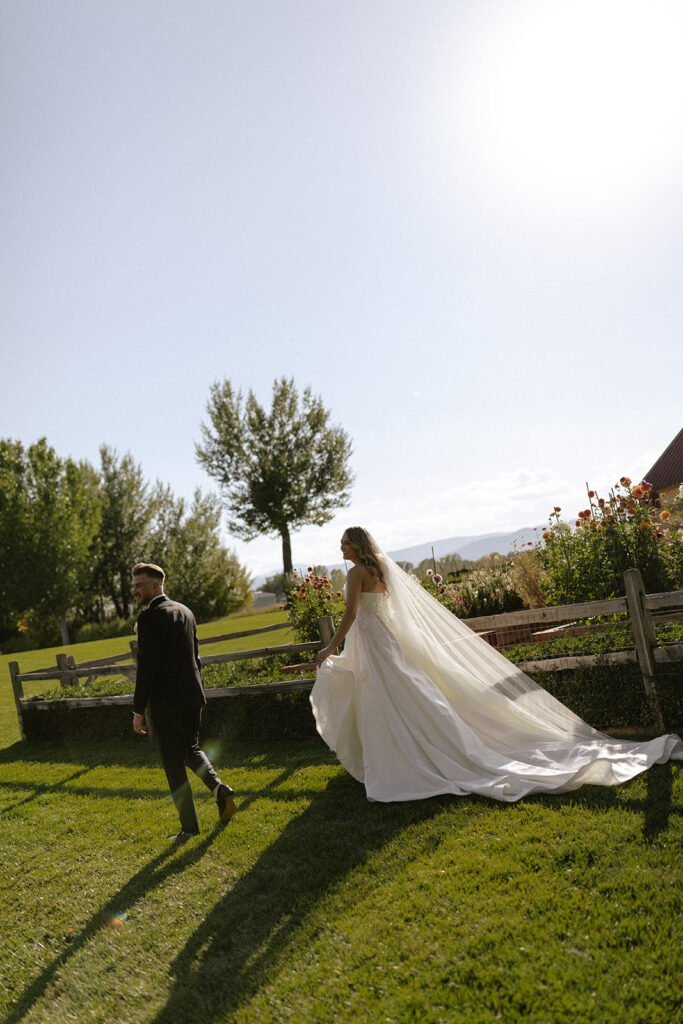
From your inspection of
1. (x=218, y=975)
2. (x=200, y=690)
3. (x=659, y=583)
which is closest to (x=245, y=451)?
(x=659, y=583)

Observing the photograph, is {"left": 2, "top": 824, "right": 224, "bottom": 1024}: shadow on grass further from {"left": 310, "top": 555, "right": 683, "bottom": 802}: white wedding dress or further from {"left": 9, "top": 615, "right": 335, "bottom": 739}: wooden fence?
{"left": 9, "top": 615, "right": 335, "bottom": 739}: wooden fence

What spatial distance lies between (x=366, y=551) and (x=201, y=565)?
113 feet

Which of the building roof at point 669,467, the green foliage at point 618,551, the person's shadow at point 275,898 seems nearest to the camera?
the person's shadow at point 275,898

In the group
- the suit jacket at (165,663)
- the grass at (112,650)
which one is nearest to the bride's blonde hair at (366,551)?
the suit jacket at (165,663)

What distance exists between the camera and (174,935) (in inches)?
153

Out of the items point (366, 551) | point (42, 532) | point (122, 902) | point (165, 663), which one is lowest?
point (122, 902)

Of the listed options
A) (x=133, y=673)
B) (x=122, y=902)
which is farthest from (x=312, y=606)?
(x=122, y=902)

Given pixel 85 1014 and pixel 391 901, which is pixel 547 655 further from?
pixel 85 1014

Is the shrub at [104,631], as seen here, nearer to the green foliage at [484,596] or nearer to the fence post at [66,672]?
the fence post at [66,672]

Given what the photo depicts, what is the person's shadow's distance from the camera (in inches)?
130

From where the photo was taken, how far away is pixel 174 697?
5.49m

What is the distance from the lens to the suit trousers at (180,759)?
548 centimetres

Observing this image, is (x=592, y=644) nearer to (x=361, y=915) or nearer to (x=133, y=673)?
(x=361, y=915)

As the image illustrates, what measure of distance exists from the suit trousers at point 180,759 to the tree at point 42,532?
33301 millimetres
